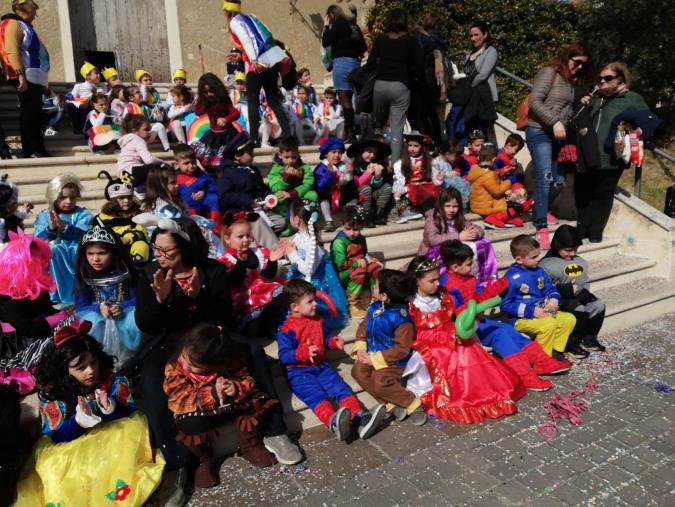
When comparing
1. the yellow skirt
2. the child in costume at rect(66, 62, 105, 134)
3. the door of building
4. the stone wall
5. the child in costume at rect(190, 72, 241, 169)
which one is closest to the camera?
the yellow skirt

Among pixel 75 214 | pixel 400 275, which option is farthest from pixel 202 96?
pixel 400 275

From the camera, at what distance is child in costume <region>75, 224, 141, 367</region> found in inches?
129

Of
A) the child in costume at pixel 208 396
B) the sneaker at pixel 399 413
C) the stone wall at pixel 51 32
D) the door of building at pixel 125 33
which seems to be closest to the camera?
the child in costume at pixel 208 396

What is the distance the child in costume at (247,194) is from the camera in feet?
16.0

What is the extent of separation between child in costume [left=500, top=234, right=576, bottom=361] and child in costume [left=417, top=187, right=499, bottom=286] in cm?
45

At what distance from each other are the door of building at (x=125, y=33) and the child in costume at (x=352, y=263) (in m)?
8.90

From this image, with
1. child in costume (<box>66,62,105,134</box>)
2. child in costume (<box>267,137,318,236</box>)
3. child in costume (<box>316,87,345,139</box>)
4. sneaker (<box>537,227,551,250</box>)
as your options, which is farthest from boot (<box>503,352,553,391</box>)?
child in costume (<box>66,62,105,134</box>)

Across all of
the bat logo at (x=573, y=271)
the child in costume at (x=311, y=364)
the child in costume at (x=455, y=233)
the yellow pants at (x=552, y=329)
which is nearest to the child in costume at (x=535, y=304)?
the yellow pants at (x=552, y=329)

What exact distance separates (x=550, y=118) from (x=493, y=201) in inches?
45.7

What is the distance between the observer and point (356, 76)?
25.3ft

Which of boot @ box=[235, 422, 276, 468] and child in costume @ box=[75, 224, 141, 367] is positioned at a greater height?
child in costume @ box=[75, 224, 141, 367]

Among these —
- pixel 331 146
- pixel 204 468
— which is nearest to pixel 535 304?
pixel 204 468

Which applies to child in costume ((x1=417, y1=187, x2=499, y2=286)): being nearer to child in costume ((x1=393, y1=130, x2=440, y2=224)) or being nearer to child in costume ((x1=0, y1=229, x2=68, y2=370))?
child in costume ((x1=393, y1=130, x2=440, y2=224))

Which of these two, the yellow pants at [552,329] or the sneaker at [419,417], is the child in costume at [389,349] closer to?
the sneaker at [419,417]
